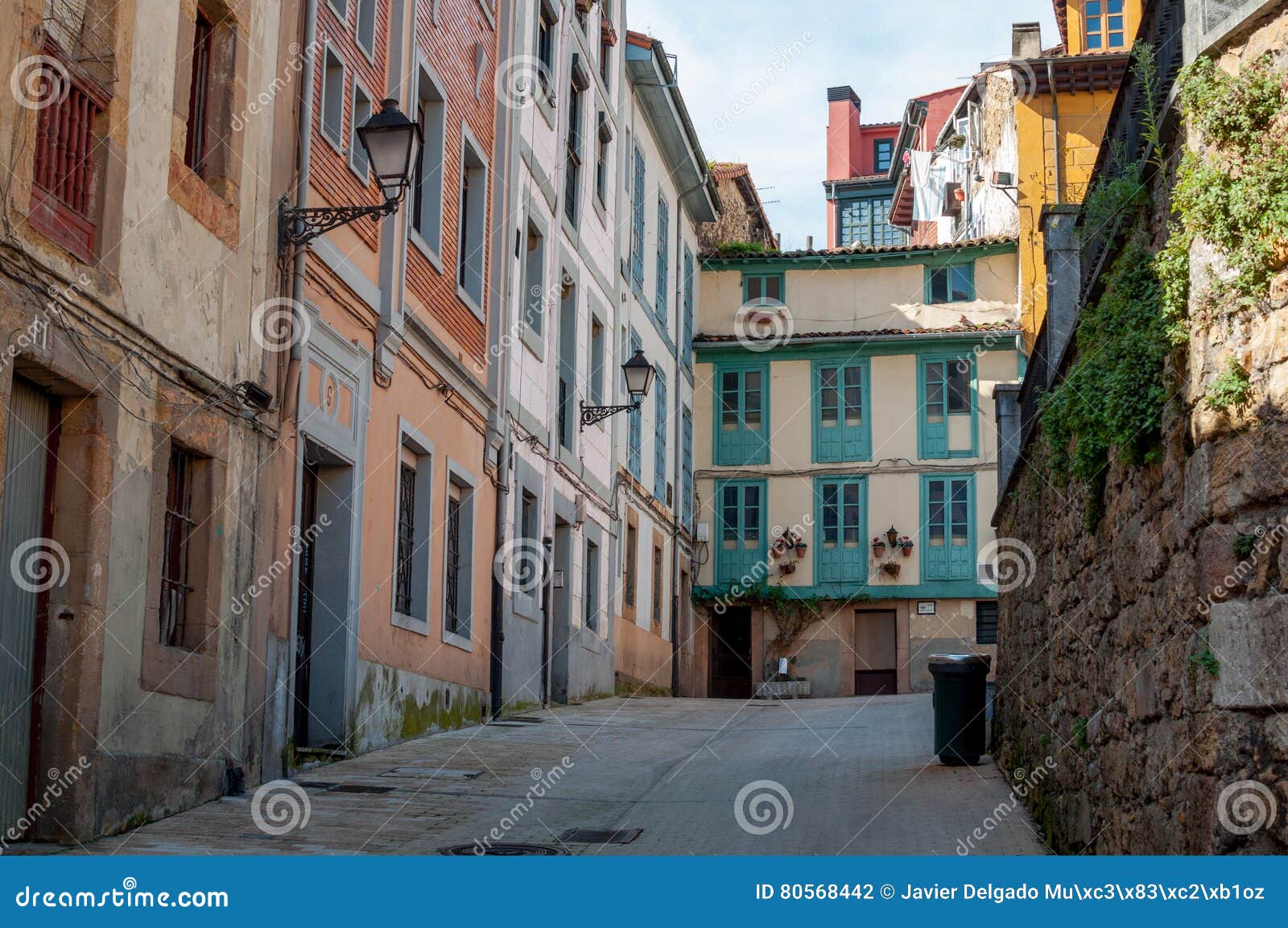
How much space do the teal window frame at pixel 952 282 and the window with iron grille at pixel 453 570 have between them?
55.4 feet

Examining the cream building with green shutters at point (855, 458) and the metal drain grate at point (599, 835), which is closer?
the metal drain grate at point (599, 835)

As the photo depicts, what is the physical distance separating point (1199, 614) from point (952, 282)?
25294mm

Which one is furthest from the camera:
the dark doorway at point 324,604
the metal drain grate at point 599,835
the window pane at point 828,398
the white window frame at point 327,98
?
the window pane at point 828,398

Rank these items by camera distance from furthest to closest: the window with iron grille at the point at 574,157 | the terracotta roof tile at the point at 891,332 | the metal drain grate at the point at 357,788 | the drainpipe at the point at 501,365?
the terracotta roof tile at the point at 891,332
the window with iron grille at the point at 574,157
the drainpipe at the point at 501,365
the metal drain grate at the point at 357,788

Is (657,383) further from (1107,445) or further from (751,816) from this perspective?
(1107,445)

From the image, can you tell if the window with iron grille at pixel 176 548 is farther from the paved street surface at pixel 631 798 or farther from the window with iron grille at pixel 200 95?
the window with iron grille at pixel 200 95

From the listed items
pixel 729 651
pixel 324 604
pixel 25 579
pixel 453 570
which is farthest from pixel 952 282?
pixel 25 579

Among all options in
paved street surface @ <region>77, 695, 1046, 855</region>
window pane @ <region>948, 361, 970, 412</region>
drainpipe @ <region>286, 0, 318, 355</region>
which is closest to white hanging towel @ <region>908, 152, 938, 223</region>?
window pane @ <region>948, 361, 970, 412</region>

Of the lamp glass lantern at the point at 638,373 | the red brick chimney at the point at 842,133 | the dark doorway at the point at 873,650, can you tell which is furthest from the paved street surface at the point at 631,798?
the red brick chimney at the point at 842,133

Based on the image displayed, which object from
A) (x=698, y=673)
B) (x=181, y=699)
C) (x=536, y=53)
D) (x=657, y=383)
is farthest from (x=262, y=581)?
(x=698, y=673)

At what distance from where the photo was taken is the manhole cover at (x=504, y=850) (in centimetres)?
780

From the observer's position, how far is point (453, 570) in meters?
15.0

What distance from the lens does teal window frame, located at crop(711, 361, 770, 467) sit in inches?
1184

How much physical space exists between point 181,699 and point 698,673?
21206mm
